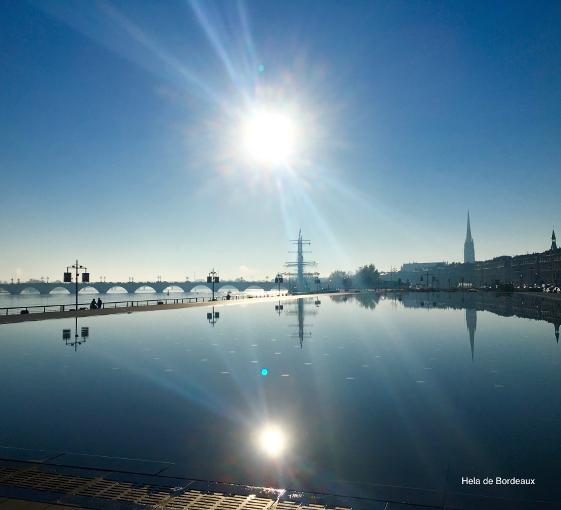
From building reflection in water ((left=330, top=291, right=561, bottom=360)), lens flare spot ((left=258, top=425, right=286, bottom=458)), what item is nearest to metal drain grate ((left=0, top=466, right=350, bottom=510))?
lens flare spot ((left=258, top=425, right=286, bottom=458))

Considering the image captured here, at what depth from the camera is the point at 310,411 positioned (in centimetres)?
1197

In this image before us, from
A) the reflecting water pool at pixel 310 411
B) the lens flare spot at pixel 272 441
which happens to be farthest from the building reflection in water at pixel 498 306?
the lens flare spot at pixel 272 441

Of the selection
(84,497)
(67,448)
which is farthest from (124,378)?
(84,497)

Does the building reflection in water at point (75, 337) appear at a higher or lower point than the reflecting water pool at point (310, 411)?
higher

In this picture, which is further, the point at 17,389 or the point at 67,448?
the point at 17,389

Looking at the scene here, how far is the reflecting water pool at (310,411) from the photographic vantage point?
809 centimetres

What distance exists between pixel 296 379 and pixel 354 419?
16.8 feet

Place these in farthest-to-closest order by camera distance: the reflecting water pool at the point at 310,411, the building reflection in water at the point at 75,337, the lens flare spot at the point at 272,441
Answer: the building reflection in water at the point at 75,337
the lens flare spot at the point at 272,441
the reflecting water pool at the point at 310,411

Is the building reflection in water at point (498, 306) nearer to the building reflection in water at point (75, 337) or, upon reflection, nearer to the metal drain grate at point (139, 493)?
the metal drain grate at point (139, 493)

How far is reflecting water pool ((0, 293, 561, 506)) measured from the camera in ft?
26.6

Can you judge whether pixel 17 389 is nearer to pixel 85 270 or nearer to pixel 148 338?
pixel 148 338

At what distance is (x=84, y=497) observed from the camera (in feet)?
22.6

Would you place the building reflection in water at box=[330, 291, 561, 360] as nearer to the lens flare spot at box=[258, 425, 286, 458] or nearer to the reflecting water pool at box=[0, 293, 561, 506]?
the reflecting water pool at box=[0, 293, 561, 506]

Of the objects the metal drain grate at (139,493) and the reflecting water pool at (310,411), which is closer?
the metal drain grate at (139,493)
